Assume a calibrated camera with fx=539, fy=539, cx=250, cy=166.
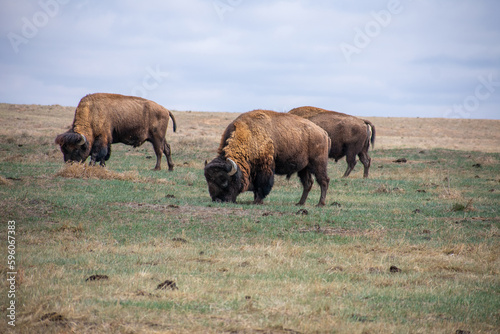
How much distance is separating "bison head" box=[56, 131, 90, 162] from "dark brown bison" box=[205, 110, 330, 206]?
5.97 meters

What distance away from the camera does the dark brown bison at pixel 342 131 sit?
20.9 m

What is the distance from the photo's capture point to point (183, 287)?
6.22m

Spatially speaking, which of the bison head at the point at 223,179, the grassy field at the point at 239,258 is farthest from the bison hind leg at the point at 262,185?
the grassy field at the point at 239,258

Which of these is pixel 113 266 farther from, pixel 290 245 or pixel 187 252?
pixel 290 245

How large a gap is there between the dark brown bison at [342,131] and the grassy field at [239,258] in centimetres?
480

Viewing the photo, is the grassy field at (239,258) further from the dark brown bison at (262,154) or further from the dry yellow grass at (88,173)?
the dark brown bison at (262,154)

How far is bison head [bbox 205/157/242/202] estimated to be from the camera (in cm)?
1257

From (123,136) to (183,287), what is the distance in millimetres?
14566

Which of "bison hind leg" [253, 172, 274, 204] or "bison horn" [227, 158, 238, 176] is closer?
"bison horn" [227, 158, 238, 176]

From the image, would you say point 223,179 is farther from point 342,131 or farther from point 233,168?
point 342,131

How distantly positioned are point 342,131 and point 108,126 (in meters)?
8.89

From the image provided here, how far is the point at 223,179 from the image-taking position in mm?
12734

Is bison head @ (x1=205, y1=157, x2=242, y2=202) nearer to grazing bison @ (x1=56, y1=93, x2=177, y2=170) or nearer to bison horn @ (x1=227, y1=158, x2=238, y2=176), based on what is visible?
bison horn @ (x1=227, y1=158, x2=238, y2=176)

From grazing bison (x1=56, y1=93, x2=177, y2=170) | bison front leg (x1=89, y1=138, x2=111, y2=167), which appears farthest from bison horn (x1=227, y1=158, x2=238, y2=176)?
bison front leg (x1=89, y1=138, x2=111, y2=167)
